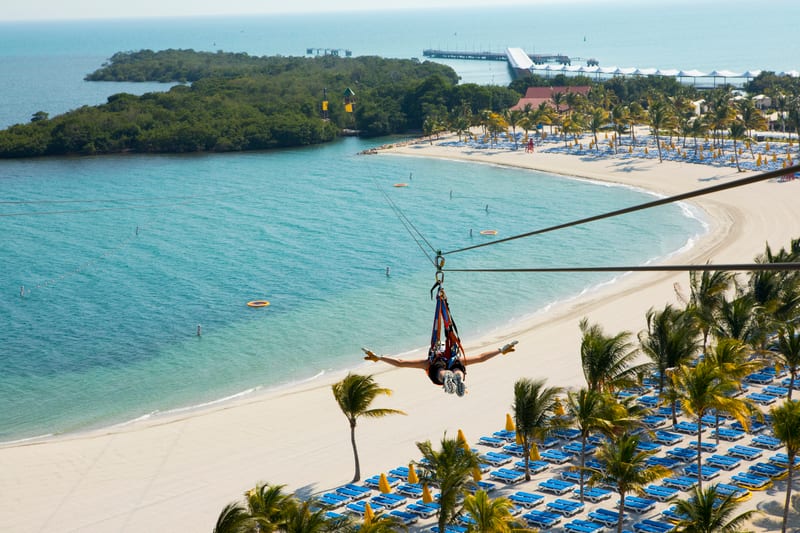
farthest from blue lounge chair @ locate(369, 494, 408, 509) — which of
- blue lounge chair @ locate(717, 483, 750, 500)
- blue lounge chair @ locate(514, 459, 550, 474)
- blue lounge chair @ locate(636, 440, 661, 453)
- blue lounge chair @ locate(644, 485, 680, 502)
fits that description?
blue lounge chair @ locate(717, 483, 750, 500)

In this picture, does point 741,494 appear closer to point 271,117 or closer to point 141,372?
point 141,372

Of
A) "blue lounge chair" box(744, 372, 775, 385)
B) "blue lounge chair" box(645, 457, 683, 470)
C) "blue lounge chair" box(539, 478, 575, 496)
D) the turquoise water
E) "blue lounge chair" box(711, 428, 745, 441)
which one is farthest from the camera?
the turquoise water

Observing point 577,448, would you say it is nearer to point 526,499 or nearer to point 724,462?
point 526,499

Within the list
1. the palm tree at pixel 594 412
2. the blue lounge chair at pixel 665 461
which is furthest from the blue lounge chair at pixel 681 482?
the palm tree at pixel 594 412

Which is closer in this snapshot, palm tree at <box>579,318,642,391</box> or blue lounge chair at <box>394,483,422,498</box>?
blue lounge chair at <box>394,483,422,498</box>

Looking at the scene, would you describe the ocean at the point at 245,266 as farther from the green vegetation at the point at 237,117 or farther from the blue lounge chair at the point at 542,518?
the blue lounge chair at the point at 542,518

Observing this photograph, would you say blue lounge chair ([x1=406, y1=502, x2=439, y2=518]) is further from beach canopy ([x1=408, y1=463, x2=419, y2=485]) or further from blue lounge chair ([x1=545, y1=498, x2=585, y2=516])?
blue lounge chair ([x1=545, y1=498, x2=585, y2=516])

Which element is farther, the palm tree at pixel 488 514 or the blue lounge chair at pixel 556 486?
the blue lounge chair at pixel 556 486
